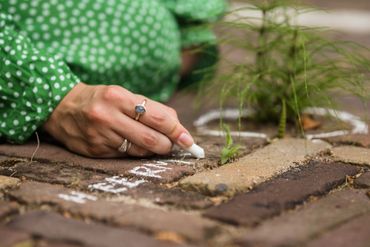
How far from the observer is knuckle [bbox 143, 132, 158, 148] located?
1.78m

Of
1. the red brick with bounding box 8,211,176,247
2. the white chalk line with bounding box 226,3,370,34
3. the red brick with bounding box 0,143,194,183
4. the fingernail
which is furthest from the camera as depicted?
the white chalk line with bounding box 226,3,370,34

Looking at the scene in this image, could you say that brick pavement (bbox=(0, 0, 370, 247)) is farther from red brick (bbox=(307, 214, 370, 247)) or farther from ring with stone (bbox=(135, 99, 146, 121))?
ring with stone (bbox=(135, 99, 146, 121))

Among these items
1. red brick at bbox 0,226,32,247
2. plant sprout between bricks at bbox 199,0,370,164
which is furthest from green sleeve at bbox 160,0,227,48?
red brick at bbox 0,226,32,247

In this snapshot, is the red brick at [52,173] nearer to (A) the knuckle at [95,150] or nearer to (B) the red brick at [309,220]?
(A) the knuckle at [95,150]

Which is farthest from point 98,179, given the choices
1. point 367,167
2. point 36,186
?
point 367,167

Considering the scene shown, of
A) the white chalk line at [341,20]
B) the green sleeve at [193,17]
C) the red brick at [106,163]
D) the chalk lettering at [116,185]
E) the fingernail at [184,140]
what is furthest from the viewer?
the white chalk line at [341,20]

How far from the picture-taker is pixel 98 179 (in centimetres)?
165

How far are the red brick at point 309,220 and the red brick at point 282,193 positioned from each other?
0.10 feet

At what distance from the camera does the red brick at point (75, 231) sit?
125cm

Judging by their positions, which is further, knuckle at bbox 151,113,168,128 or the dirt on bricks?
knuckle at bbox 151,113,168,128

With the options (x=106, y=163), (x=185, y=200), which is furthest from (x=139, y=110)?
(x=185, y=200)

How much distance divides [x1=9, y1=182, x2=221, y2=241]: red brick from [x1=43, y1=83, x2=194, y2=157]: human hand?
279 millimetres

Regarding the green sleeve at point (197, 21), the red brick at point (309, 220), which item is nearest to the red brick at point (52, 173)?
the red brick at point (309, 220)

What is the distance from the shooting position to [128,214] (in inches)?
54.5
